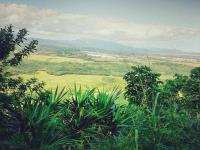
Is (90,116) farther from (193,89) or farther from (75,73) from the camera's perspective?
(75,73)

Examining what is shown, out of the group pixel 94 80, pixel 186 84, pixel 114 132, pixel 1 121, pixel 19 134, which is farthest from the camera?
pixel 94 80

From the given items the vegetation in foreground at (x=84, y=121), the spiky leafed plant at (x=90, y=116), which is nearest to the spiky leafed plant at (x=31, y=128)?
the vegetation in foreground at (x=84, y=121)

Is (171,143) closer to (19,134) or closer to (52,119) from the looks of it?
(52,119)

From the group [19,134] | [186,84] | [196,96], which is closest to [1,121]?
[19,134]

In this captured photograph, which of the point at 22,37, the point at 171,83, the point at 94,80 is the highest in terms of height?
the point at 22,37

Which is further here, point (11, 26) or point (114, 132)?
point (11, 26)

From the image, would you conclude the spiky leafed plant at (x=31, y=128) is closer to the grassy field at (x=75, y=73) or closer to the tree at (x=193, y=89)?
the tree at (x=193, y=89)

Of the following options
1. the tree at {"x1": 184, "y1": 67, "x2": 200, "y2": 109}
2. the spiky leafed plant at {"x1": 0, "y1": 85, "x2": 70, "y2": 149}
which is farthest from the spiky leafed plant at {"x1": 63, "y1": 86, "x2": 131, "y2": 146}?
the tree at {"x1": 184, "y1": 67, "x2": 200, "y2": 109}

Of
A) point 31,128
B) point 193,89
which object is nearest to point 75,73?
point 193,89
